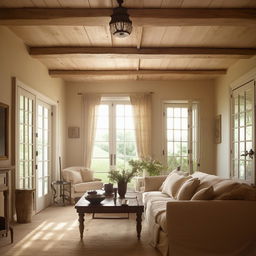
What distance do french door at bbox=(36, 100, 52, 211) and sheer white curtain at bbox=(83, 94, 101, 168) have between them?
42.8 inches

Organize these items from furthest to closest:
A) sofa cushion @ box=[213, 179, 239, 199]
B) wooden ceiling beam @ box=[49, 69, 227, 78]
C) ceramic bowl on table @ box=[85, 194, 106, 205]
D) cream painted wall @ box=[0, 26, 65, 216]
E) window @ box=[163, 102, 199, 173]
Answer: window @ box=[163, 102, 199, 173] < wooden ceiling beam @ box=[49, 69, 227, 78] < cream painted wall @ box=[0, 26, 65, 216] < ceramic bowl on table @ box=[85, 194, 106, 205] < sofa cushion @ box=[213, 179, 239, 199]

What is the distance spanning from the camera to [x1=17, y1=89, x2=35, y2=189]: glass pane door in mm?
5207

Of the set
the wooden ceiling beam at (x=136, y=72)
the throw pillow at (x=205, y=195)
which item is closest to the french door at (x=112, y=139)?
the wooden ceiling beam at (x=136, y=72)

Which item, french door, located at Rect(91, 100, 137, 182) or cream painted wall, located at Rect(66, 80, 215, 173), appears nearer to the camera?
cream painted wall, located at Rect(66, 80, 215, 173)

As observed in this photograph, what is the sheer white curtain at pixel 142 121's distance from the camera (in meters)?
7.90

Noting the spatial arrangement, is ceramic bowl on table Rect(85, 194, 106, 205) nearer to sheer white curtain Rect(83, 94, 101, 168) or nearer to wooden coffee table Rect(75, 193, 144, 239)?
wooden coffee table Rect(75, 193, 144, 239)

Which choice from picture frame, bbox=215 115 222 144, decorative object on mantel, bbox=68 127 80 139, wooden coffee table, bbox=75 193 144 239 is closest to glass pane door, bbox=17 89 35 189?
wooden coffee table, bbox=75 193 144 239

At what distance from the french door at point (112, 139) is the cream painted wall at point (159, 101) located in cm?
42

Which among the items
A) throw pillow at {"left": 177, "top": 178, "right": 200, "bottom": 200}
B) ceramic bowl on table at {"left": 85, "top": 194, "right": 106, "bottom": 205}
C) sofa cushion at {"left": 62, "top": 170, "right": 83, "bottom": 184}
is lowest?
sofa cushion at {"left": 62, "top": 170, "right": 83, "bottom": 184}

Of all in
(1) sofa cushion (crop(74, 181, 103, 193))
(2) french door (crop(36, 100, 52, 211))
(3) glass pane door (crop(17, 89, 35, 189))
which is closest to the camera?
(3) glass pane door (crop(17, 89, 35, 189))

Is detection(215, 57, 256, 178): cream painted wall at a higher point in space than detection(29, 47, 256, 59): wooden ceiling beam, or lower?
lower

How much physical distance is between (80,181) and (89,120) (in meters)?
1.61

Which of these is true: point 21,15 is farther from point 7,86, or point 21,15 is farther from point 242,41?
point 242,41

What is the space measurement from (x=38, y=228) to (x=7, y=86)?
2.12 m
